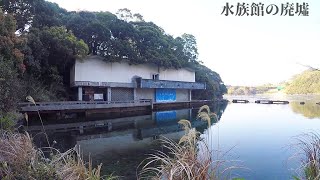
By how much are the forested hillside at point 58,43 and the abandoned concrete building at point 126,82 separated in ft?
3.23

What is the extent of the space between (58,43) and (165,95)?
43.5ft

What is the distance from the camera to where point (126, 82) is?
2578 centimetres

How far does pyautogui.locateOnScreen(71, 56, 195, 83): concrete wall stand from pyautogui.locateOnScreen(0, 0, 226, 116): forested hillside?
0.84 m

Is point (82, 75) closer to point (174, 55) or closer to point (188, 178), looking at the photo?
point (174, 55)

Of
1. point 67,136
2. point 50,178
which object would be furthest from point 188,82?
point 50,178

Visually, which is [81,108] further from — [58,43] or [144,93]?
[144,93]

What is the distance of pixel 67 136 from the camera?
38.7 feet

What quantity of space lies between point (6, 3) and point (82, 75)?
291 inches

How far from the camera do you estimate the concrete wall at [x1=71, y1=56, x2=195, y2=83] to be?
2274 centimetres

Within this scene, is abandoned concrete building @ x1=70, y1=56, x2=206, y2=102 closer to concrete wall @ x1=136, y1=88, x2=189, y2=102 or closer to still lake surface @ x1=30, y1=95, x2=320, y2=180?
concrete wall @ x1=136, y1=88, x2=189, y2=102

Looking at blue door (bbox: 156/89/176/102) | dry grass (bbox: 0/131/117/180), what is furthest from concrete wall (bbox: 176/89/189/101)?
dry grass (bbox: 0/131/117/180)

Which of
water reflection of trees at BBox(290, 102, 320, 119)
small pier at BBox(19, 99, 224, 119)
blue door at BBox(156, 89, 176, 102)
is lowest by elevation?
water reflection of trees at BBox(290, 102, 320, 119)

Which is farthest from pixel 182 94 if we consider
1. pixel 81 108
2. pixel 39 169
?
pixel 39 169

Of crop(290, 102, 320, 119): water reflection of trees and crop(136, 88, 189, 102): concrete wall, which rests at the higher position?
crop(136, 88, 189, 102): concrete wall
